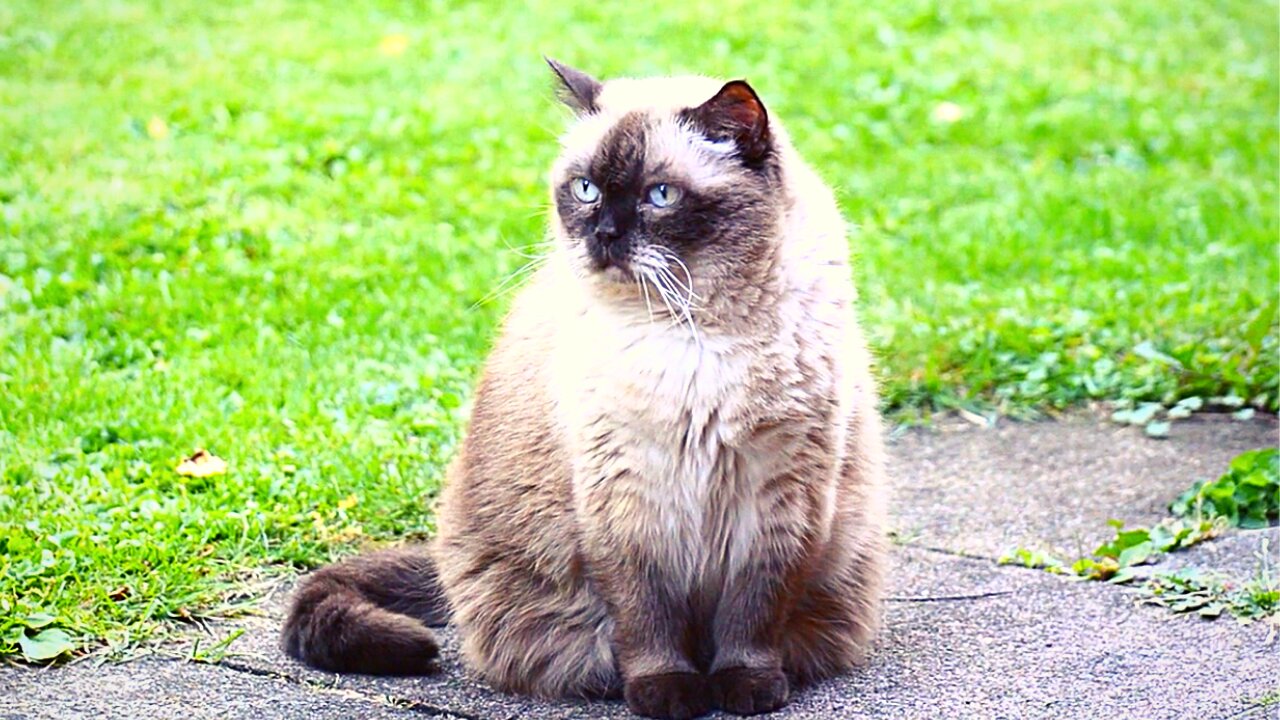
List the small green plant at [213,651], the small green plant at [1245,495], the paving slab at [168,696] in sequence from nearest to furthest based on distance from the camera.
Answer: the paving slab at [168,696]
the small green plant at [213,651]
the small green plant at [1245,495]

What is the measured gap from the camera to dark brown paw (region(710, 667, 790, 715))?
3.10 meters

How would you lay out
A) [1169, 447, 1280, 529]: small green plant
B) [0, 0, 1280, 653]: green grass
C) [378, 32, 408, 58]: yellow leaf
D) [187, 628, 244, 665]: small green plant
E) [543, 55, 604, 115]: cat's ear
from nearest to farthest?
[543, 55, 604, 115]: cat's ear, [187, 628, 244, 665]: small green plant, [1169, 447, 1280, 529]: small green plant, [0, 0, 1280, 653]: green grass, [378, 32, 408, 58]: yellow leaf

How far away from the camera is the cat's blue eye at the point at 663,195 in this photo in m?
3.04

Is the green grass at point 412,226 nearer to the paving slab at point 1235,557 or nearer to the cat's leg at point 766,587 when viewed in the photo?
the paving slab at point 1235,557

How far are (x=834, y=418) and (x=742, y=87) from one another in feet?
2.27

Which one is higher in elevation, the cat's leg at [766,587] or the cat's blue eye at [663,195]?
the cat's blue eye at [663,195]

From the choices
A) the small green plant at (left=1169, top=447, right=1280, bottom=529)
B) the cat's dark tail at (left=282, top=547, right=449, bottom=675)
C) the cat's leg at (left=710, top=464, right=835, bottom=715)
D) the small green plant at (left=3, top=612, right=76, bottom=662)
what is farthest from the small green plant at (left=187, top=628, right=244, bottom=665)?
the small green plant at (left=1169, top=447, right=1280, bottom=529)

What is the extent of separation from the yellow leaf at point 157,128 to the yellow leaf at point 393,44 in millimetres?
1673

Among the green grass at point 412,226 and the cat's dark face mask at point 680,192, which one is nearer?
the cat's dark face mask at point 680,192

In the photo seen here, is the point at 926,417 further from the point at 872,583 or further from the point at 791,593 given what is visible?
the point at 791,593

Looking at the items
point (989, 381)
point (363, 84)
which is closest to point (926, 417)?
point (989, 381)

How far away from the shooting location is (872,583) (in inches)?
137

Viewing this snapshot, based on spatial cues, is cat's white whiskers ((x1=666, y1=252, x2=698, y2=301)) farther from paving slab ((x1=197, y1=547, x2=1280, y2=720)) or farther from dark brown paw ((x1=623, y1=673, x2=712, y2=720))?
paving slab ((x1=197, y1=547, x2=1280, y2=720))

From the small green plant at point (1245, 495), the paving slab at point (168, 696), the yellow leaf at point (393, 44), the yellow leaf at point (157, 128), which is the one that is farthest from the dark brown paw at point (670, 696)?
the yellow leaf at point (393, 44)
